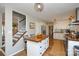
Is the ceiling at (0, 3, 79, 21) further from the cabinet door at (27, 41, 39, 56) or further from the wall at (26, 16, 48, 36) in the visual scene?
the cabinet door at (27, 41, 39, 56)

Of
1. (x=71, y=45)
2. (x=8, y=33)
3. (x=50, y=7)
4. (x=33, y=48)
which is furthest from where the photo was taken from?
(x=50, y=7)

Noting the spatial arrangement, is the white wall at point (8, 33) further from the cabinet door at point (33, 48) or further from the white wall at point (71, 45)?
the white wall at point (71, 45)

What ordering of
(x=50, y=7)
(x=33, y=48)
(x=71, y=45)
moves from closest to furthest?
(x=71, y=45), (x=33, y=48), (x=50, y=7)

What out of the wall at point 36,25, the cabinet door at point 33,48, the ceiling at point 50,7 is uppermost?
→ the ceiling at point 50,7

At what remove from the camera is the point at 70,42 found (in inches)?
115

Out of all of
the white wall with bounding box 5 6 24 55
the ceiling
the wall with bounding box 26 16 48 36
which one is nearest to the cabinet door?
the white wall with bounding box 5 6 24 55

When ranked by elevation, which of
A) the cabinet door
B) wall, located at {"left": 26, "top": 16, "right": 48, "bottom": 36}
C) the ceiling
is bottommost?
the cabinet door

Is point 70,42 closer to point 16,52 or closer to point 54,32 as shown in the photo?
point 16,52

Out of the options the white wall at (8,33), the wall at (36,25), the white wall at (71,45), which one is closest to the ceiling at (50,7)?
the white wall at (8,33)

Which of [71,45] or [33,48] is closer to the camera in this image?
[71,45]

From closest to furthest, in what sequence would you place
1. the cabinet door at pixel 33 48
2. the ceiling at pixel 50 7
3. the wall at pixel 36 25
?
the cabinet door at pixel 33 48 → the ceiling at pixel 50 7 → the wall at pixel 36 25

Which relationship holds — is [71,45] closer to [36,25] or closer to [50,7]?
[50,7]

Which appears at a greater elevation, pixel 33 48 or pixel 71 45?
pixel 71 45

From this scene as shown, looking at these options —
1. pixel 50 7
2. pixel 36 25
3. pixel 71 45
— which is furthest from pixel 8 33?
pixel 36 25
